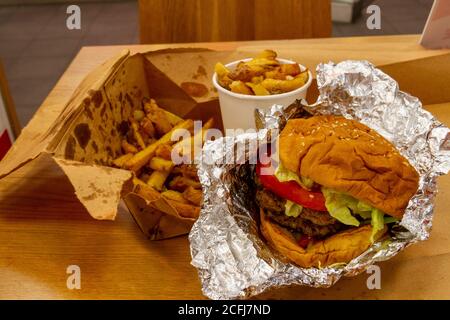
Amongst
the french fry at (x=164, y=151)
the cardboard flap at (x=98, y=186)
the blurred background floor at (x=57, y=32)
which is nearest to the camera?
the cardboard flap at (x=98, y=186)

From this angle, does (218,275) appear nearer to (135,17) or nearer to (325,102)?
(325,102)

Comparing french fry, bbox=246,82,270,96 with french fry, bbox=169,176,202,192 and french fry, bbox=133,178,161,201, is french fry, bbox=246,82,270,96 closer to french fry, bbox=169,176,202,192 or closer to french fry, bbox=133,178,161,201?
french fry, bbox=169,176,202,192

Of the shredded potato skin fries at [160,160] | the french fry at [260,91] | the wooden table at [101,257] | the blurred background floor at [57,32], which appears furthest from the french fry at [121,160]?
the blurred background floor at [57,32]

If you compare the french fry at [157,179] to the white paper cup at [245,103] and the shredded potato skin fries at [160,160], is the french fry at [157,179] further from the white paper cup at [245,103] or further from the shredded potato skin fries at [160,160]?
the white paper cup at [245,103]

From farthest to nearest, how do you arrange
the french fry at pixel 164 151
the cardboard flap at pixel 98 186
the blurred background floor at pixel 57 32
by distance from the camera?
the blurred background floor at pixel 57 32
the french fry at pixel 164 151
the cardboard flap at pixel 98 186

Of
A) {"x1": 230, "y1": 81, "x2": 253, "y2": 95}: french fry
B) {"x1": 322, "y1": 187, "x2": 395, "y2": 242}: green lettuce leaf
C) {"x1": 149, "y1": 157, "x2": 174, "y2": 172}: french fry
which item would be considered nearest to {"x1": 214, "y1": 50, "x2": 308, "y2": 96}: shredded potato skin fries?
{"x1": 230, "y1": 81, "x2": 253, "y2": 95}: french fry

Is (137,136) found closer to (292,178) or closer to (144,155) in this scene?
(144,155)
